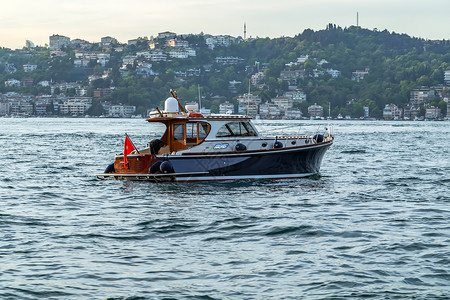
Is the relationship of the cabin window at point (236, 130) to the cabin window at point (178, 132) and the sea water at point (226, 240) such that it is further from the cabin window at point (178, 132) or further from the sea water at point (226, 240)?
the sea water at point (226, 240)

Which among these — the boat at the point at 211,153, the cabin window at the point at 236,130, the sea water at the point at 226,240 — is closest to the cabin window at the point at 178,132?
the boat at the point at 211,153

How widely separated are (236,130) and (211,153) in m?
1.49

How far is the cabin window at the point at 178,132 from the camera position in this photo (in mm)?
25688

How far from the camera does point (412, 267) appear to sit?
13.1m

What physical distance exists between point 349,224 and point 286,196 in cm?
500

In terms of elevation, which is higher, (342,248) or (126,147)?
(126,147)

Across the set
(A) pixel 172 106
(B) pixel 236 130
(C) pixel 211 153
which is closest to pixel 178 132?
(A) pixel 172 106

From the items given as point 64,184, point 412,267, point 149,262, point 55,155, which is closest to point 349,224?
point 412,267

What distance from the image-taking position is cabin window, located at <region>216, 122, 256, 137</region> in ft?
83.3

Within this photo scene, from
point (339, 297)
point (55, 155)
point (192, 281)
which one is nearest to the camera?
point (339, 297)

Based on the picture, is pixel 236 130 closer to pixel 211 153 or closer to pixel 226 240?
pixel 211 153

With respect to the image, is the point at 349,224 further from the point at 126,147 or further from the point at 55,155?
the point at 55,155

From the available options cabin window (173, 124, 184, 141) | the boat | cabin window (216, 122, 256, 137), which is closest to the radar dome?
the boat

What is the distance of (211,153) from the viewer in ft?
80.8
